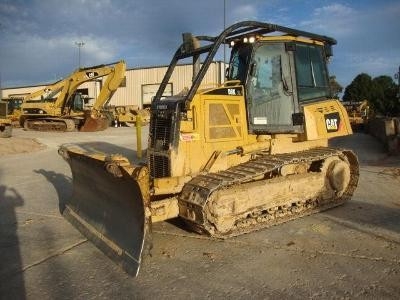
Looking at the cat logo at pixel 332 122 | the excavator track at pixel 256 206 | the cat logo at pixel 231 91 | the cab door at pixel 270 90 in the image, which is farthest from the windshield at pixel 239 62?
the cat logo at pixel 332 122

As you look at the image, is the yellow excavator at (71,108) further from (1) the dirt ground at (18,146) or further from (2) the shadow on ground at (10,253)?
(2) the shadow on ground at (10,253)

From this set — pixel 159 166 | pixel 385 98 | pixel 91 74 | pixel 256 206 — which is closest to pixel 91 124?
pixel 91 74

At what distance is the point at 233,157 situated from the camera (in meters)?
6.58

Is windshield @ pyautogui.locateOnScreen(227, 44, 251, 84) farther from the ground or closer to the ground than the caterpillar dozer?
farther from the ground

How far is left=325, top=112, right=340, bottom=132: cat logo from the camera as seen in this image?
747cm

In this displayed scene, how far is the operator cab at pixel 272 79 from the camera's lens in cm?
674

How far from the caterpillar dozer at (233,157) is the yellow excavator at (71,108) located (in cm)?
1959

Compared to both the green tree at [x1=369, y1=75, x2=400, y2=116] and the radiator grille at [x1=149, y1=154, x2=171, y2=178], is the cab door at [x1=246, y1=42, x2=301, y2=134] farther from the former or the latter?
the green tree at [x1=369, y1=75, x2=400, y2=116]

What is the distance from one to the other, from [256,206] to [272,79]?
2.05m

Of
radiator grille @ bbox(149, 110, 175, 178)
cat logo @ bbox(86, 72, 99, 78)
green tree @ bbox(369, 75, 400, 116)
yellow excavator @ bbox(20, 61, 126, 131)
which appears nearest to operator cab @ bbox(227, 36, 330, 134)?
radiator grille @ bbox(149, 110, 175, 178)

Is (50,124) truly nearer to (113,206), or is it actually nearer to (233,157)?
(233,157)

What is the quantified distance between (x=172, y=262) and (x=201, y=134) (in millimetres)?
1936

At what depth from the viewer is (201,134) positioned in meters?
6.24

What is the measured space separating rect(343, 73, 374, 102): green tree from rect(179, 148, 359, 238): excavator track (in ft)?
131
